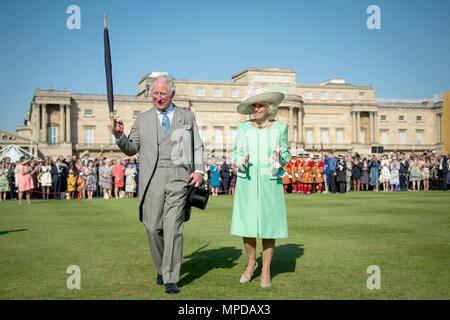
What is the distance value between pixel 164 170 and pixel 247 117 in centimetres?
7494

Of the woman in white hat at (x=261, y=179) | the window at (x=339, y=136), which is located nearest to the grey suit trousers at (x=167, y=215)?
the woman in white hat at (x=261, y=179)

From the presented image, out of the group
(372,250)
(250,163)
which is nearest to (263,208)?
(250,163)

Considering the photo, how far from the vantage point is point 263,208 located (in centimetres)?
541

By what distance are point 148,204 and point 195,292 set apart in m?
1.12

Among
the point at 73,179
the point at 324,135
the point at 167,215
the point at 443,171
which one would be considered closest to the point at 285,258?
the point at 167,215

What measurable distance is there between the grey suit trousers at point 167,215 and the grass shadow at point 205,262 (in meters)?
0.39

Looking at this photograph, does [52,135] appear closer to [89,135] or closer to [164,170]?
[89,135]

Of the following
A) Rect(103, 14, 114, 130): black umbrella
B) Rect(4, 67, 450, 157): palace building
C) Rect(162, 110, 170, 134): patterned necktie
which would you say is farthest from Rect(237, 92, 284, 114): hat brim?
Rect(4, 67, 450, 157): palace building

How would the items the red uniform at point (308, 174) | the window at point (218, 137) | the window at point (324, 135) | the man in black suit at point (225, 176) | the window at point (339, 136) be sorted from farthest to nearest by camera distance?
the window at point (339, 136), the window at point (324, 135), the window at point (218, 137), the man in black suit at point (225, 176), the red uniform at point (308, 174)

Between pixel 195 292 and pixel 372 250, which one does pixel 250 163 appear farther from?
pixel 372 250

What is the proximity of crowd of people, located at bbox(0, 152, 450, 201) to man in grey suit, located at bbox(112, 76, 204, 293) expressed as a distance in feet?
51.1

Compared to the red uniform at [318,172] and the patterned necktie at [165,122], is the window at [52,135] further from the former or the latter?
the patterned necktie at [165,122]

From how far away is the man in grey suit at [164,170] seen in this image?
5152mm

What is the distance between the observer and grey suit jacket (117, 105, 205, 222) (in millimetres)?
5281
